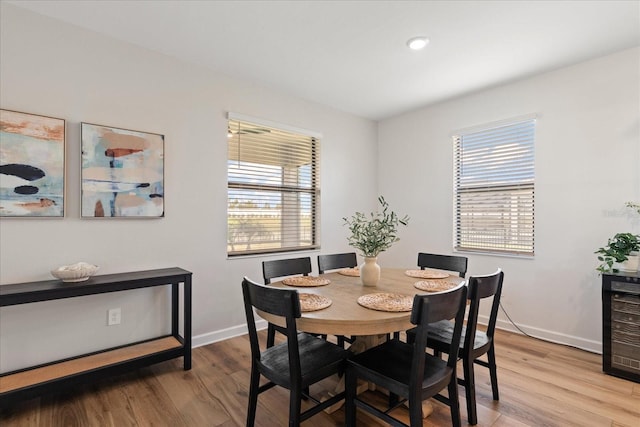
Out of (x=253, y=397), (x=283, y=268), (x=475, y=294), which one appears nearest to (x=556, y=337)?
(x=475, y=294)

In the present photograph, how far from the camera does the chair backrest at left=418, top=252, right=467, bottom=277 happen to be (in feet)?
8.76

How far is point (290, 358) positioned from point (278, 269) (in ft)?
3.48

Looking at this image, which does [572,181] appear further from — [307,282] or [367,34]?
[307,282]

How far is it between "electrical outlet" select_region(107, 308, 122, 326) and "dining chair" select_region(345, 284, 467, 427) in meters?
1.95

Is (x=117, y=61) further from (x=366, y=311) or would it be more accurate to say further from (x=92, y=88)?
(x=366, y=311)

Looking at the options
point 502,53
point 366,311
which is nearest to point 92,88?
point 366,311

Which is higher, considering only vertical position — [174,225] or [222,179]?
[222,179]


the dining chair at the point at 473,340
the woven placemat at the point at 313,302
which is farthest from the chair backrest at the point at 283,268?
the dining chair at the point at 473,340

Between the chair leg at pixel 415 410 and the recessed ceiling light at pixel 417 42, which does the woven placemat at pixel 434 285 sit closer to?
the chair leg at pixel 415 410

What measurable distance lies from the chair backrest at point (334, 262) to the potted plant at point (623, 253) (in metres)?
2.00

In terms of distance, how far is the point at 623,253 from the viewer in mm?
2486

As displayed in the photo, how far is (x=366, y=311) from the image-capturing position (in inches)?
65.1

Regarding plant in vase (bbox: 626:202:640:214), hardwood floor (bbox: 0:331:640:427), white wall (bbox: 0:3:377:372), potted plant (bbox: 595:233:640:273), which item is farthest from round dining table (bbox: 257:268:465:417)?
plant in vase (bbox: 626:202:640:214)

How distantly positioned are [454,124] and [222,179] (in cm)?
277
